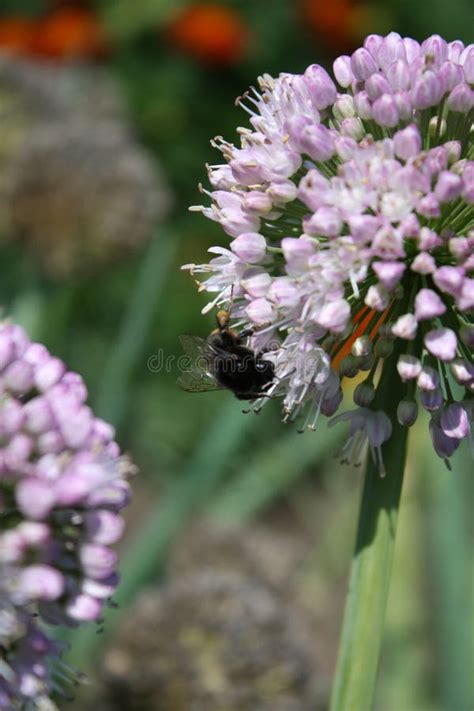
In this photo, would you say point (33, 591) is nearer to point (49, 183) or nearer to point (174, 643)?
point (174, 643)

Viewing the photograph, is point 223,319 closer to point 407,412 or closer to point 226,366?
point 226,366

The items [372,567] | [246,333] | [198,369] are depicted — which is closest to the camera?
[372,567]

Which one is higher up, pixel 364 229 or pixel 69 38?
pixel 69 38

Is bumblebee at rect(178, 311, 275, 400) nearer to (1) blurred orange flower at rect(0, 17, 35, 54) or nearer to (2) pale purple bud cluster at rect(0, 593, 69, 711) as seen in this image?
(2) pale purple bud cluster at rect(0, 593, 69, 711)

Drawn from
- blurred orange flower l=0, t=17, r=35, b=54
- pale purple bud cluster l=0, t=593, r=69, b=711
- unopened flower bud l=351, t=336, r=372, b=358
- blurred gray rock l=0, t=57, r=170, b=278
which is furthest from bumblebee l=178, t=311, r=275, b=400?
blurred orange flower l=0, t=17, r=35, b=54

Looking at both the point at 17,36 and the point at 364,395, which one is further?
the point at 17,36

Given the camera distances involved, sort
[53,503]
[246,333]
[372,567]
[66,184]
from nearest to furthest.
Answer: [53,503] → [372,567] → [246,333] → [66,184]

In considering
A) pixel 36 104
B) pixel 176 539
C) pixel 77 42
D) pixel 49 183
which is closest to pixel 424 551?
pixel 176 539

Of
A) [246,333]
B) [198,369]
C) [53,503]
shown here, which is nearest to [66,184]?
[198,369]
